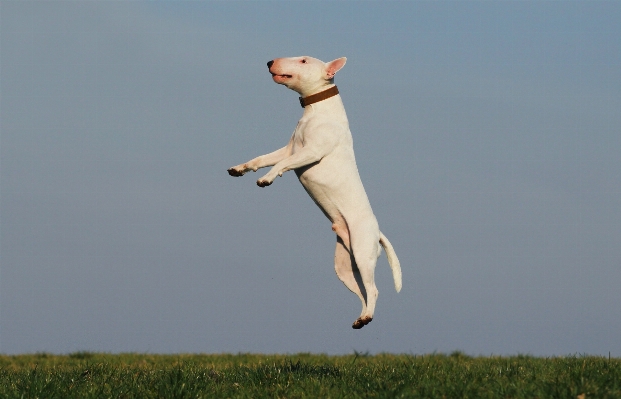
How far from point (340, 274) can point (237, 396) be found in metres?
2.20

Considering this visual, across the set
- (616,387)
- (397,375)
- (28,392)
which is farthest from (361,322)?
(28,392)

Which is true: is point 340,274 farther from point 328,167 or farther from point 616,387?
point 616,387

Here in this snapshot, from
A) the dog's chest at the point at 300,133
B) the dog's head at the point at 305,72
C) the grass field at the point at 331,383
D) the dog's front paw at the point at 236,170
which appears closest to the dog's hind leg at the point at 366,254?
the grass field at the point at 331,383

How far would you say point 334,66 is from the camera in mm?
9328

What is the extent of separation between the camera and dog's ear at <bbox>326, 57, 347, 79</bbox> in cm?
931

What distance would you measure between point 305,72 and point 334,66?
31cm

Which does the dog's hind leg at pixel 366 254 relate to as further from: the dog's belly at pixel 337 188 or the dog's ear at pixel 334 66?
the dog's ear at pixel 334 66

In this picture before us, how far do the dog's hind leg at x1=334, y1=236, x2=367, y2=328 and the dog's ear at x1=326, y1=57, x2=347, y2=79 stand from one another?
1.75 m

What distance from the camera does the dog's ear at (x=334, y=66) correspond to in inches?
367

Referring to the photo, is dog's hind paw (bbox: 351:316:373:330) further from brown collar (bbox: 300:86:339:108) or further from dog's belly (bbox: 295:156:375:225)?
brown collar (bbox: 300:86:339:108)

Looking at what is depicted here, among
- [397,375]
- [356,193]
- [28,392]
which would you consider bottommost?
[397,375]

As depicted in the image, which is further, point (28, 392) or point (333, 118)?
point (333, 118)

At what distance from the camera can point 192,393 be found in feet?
25.4

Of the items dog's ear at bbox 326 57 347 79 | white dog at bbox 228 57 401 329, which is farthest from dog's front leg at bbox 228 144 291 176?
dog's ear at bbox 326 57 347 79
